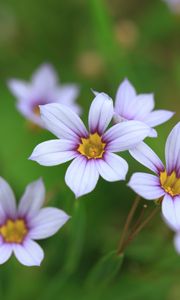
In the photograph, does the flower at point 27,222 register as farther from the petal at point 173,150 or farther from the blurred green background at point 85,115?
the petal at point 173,150

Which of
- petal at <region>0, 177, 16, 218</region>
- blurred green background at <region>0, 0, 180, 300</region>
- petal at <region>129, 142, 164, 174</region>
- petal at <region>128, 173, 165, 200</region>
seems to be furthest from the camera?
blurred green background at <region>0, 0, 180, 300</region>

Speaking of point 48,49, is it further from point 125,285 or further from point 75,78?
point 125,285

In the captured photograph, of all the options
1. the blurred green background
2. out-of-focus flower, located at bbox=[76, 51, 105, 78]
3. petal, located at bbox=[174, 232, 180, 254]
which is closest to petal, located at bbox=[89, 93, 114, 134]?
the blurred green background

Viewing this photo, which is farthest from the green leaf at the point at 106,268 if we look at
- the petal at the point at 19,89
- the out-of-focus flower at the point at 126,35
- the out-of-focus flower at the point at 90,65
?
the out-of-focus flower at the point at 126,35

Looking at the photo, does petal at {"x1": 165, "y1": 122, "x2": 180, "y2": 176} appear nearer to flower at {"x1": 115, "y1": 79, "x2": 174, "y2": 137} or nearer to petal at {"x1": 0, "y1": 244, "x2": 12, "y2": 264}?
flower at {"x1": 115, "y1": 79, "x2": 174, "y2": 137}

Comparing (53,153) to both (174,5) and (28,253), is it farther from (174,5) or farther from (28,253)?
(174,5)
